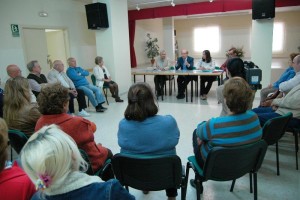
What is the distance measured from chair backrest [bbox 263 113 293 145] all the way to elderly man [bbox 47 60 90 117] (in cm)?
358

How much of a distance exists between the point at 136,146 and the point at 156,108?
29cm

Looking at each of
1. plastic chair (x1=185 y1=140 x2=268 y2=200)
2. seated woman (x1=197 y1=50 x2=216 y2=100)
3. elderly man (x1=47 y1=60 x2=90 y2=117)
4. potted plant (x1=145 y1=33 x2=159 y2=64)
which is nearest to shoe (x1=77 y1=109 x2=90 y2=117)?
elderly man (x1=47 y1=60 x2=90 y2=117)

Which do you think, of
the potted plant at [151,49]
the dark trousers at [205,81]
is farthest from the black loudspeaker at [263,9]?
the potted plant at [151,49]

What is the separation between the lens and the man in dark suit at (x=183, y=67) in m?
5.97

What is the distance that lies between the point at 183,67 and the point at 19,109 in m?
4.62

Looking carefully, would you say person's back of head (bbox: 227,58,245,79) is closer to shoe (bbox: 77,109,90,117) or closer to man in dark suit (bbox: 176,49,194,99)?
man in dark suit (bbox: 176,49,194,99)

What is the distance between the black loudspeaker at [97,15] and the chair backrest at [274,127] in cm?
498

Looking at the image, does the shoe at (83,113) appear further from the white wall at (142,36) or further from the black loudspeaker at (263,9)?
the white wall at (142,36)

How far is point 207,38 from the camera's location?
1576cm

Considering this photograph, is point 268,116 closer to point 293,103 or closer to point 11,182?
point 293,103

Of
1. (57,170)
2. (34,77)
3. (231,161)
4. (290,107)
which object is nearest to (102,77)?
(34,77)

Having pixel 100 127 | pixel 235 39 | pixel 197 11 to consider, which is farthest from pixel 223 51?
pixel 100 127

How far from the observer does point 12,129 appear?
2205 mm

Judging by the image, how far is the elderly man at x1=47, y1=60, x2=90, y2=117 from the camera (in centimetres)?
468
